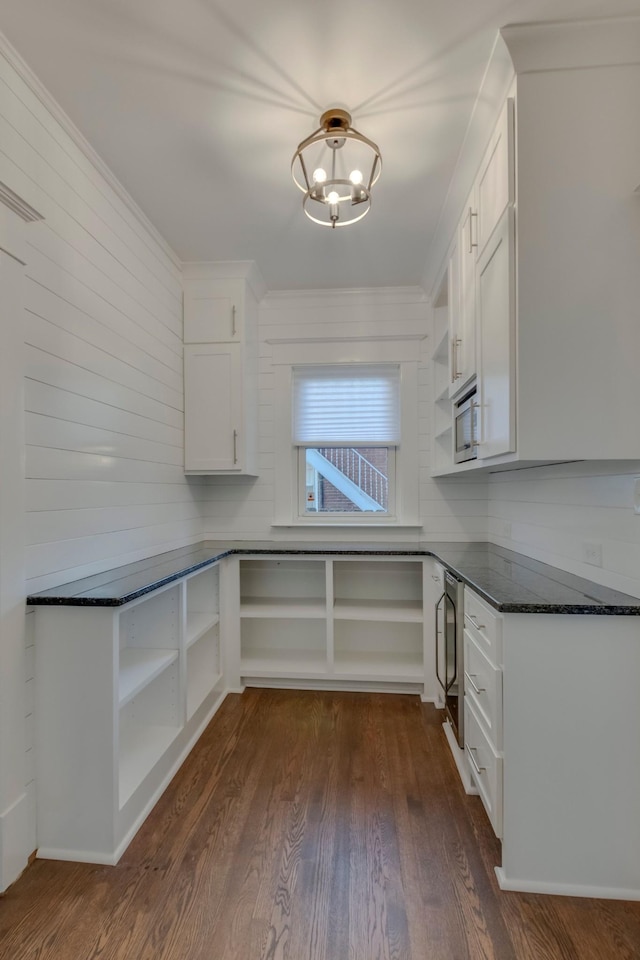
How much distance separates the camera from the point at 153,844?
5.80ft

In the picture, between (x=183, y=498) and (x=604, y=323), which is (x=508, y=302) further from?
(x=183, y=498)

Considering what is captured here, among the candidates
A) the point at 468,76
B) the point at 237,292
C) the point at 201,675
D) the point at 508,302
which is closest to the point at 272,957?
the point at 201,675

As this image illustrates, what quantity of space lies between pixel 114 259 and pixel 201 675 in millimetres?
2327

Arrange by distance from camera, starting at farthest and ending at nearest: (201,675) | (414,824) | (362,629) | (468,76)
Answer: (362,629)
(201,675)
(414,824)
(468,76)

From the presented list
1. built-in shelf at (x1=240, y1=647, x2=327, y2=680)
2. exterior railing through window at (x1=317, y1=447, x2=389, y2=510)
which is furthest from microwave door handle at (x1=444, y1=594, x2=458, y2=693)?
exterior railing through window at (x1=317, y1=447, x2=389, y2=510)

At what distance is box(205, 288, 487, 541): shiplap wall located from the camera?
134 inches

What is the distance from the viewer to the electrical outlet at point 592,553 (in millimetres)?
1849

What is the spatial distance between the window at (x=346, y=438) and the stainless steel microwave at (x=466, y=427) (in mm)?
886

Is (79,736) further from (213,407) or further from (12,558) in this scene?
(213,407)

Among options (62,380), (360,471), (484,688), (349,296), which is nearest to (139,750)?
(484,688)

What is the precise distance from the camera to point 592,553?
189cm

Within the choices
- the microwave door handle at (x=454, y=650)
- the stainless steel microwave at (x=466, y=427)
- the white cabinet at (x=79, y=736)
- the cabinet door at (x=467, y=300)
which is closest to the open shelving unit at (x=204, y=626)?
the white cabinet at (x=79, y=736)

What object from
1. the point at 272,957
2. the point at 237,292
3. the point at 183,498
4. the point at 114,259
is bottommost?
the point at 272,957

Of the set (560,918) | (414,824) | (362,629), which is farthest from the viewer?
(362,629)
